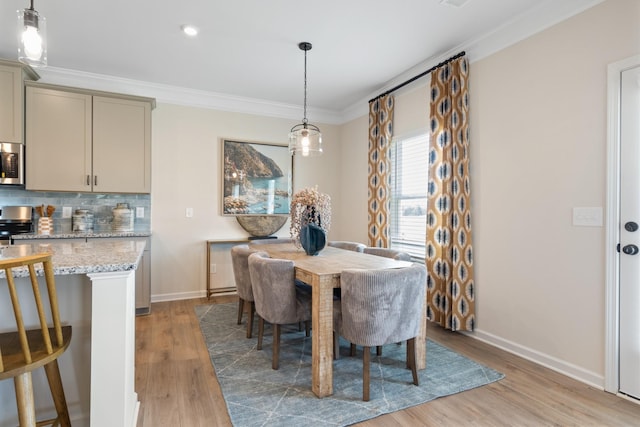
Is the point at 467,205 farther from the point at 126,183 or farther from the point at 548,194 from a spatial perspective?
the point at 126,183

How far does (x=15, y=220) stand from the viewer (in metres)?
→ 3.52

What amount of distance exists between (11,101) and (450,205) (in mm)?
4412

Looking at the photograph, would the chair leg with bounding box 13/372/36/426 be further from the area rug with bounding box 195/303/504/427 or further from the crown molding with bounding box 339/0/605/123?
the crown molding with bounding box 339/0/605/123

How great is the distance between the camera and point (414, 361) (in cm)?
221

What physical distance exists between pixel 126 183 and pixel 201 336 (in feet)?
6.59

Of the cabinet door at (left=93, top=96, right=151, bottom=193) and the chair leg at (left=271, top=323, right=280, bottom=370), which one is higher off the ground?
the cabinet door at (left=93, top=96, right=151, bottom=193)

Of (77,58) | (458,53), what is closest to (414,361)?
(458,53)

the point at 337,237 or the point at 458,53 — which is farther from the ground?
the point at 458,53

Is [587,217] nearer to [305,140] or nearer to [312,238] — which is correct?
[312,238]

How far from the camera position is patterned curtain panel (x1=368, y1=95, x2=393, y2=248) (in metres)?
4.22

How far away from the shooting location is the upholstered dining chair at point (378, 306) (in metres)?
1.98

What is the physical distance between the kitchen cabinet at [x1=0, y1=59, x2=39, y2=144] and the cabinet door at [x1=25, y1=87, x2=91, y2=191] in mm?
91

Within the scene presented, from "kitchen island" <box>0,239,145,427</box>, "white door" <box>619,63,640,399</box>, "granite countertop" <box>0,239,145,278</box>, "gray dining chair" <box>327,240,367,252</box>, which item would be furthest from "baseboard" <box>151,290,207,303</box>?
"white door" <box>619,63,640,399</box>

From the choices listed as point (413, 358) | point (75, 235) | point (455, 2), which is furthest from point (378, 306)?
point (75, 235)
